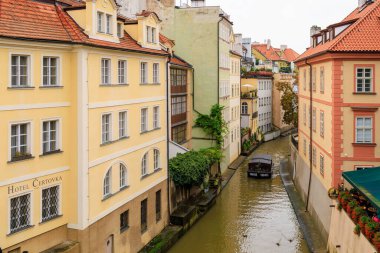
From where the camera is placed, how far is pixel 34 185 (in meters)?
→ 16.8

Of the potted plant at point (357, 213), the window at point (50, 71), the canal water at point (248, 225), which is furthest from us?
the canal water at point (248, 225)

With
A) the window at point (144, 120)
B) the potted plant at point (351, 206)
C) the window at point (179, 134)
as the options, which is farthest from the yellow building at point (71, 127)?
the window at point (179, 134)

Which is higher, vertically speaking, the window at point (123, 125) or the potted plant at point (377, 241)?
the window at point (123, 125)

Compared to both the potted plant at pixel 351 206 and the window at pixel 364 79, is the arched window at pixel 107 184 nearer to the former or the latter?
the potted plant at pixel 351 206

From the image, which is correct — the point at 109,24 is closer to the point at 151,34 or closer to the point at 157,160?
the point at 151,34

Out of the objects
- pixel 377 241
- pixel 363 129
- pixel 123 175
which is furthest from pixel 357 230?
pixel 123 175

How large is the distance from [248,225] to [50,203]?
15237mm

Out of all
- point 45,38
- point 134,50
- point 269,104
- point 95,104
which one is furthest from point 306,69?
point 269,104

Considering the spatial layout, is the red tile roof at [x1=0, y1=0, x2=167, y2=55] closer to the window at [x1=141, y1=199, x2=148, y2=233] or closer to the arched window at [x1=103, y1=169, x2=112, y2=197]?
the arched window at [x1=103, y1=169, x2=112, y2=197]

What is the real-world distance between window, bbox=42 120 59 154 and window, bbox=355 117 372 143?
14.9 meters

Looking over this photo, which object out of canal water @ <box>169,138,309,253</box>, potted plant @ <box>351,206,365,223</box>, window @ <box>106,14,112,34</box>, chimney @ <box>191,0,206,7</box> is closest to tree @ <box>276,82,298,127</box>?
chimney @ <box>191,0,206,7</box>

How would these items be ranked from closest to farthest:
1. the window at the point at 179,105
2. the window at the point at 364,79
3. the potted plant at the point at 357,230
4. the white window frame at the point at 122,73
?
the potted plant at the point at 357,230, the white window frame at the point at 122,73, the window at the point at 364,79, the window at the point at 179,105

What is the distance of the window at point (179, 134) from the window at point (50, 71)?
18.1 meters

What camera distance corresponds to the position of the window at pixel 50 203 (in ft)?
57.0
